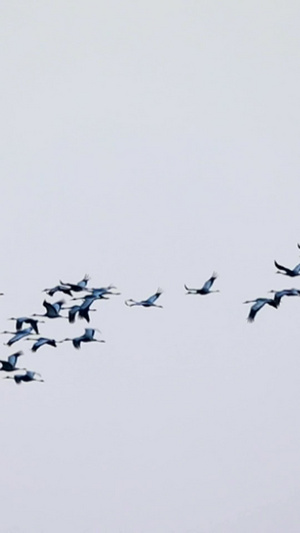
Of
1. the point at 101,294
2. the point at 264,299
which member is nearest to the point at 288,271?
the point at 264,299

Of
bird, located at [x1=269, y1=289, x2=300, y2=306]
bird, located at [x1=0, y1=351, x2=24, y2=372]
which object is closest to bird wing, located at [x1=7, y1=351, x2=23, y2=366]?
bird, located at [x1=0, y1=351, x2=24, y2=372]

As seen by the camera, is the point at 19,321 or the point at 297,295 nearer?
the point at 297,295

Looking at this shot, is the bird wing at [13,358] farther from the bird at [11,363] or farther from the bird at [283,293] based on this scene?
the bird at [283,293]

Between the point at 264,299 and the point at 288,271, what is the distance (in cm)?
126

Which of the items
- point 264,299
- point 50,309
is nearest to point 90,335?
point 50,309

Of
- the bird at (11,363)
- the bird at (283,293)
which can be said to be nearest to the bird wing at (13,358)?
the bird at (11,363)

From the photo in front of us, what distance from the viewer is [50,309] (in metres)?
89.7

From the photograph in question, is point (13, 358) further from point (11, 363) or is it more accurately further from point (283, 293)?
point (283, 293)

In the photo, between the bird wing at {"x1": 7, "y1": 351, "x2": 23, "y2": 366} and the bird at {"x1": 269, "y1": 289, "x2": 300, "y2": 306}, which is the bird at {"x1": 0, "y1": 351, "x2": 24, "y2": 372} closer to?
the bird wing at {"x1": 7, "y1": 351, "x2": 23, "y2": 366}

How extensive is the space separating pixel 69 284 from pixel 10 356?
3637mm

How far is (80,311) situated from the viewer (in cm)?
8881

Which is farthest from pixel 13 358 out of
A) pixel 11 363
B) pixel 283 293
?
pixel 283 293

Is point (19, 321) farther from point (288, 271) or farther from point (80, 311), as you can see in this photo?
point (288, 271)

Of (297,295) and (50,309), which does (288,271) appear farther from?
(50,309)
